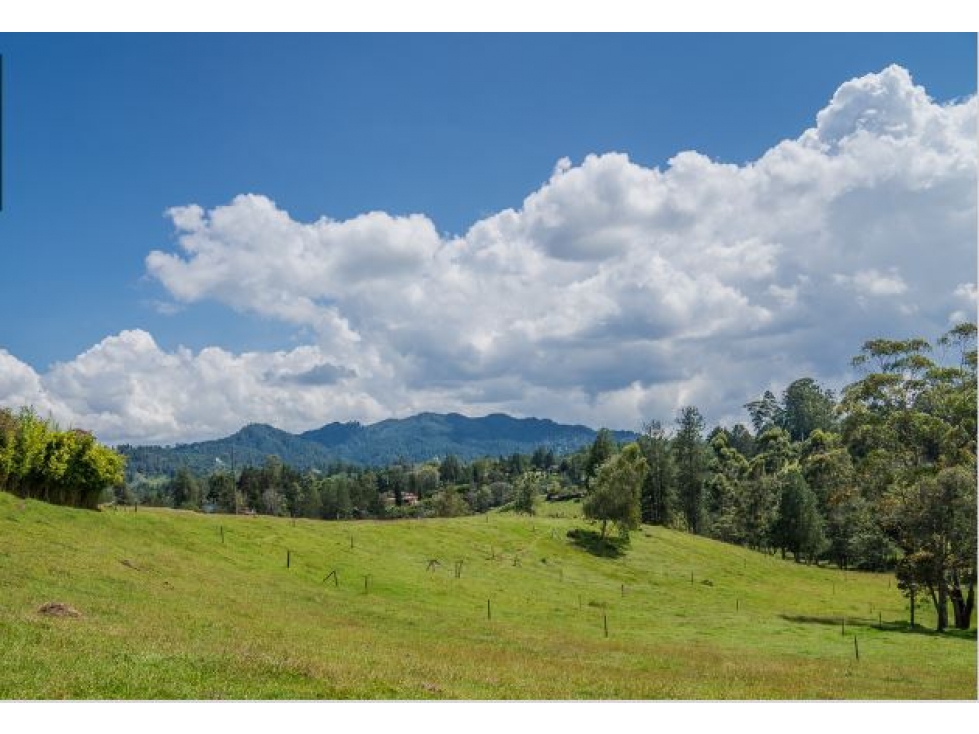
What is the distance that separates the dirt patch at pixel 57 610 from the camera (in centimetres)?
3281

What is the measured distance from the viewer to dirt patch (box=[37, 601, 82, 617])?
1292 inches

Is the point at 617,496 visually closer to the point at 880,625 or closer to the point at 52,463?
the point at 880,625

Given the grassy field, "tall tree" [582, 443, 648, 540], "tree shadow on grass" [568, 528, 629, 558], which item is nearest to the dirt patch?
the grassy field

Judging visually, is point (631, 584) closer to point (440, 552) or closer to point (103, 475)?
point (440, 552)

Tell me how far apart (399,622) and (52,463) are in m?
39.0

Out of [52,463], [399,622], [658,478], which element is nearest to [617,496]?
[658,478]

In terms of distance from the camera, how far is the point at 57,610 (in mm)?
33219

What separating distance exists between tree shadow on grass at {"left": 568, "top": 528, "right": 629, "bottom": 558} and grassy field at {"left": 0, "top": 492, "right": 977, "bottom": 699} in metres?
5.42

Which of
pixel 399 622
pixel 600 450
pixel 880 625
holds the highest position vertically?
pixel 600 450

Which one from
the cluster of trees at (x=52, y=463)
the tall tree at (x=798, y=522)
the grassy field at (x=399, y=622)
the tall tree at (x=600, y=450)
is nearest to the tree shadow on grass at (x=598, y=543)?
the grassy field at (x=399, y=622)

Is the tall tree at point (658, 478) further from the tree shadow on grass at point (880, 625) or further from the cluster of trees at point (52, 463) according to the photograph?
the cluster of trees at point (52, 463)

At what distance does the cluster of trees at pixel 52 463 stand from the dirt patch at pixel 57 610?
41.1m
